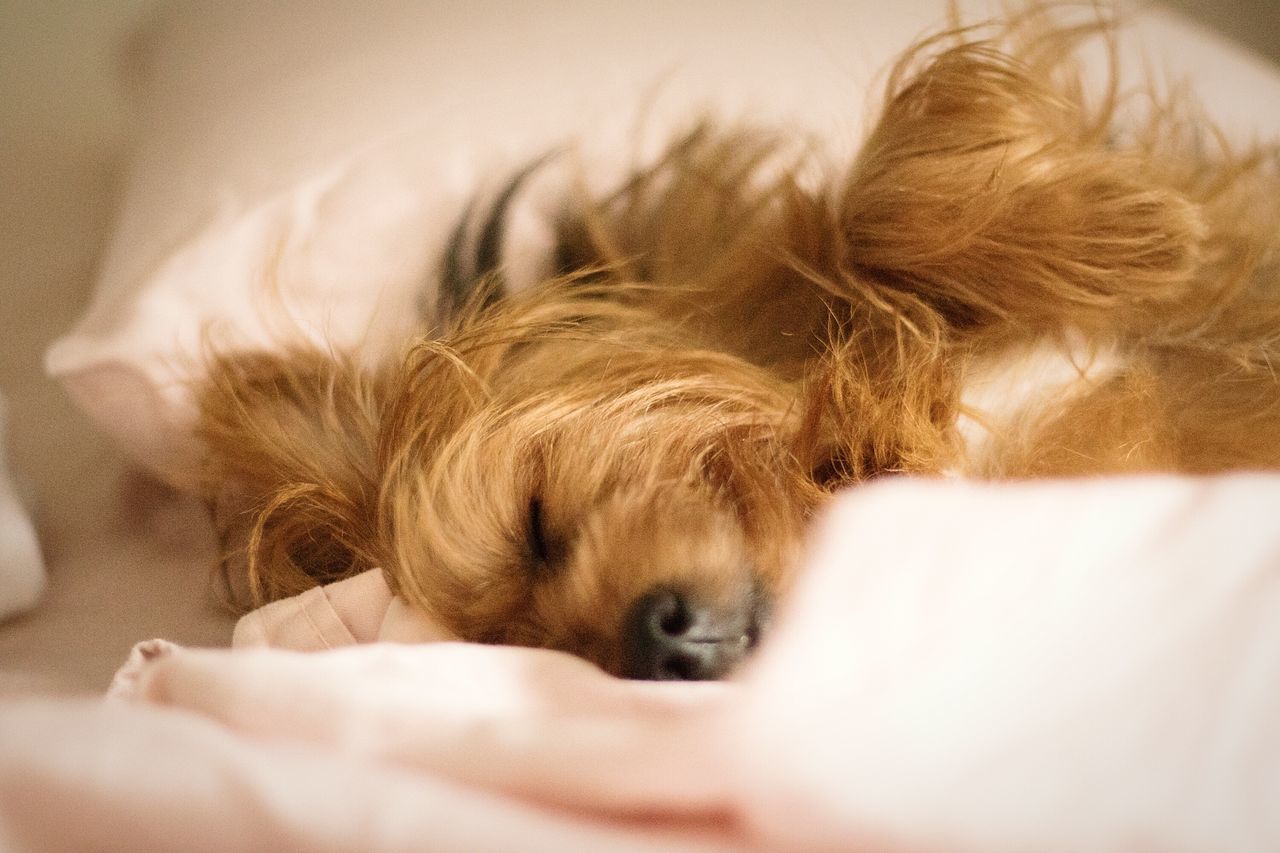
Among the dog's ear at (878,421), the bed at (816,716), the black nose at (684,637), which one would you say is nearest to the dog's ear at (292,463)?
the bed at (816,716)

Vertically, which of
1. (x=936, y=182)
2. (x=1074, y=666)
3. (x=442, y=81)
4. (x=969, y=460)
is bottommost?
(x=969, y=460)

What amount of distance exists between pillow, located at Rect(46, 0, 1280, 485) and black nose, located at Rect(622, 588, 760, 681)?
18.9 inches

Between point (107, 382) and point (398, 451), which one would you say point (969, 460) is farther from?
point (107, 382)

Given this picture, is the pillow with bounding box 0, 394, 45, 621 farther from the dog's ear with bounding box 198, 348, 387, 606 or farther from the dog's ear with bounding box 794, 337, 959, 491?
the dog's ear with bounding box 794, 337, 959, 491

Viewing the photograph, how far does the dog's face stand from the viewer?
0.79m

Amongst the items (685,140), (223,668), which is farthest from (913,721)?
(685,140)

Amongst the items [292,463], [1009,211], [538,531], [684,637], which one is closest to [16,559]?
[292,463]

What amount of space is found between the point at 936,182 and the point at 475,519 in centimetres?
54

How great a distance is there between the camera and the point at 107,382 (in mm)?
1006

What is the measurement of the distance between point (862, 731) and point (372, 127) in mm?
976

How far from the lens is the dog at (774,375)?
0.85 metres

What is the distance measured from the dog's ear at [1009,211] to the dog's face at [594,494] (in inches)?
7.8

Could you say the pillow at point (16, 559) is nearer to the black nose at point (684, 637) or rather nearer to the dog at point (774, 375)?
the dog at point (774, 375)

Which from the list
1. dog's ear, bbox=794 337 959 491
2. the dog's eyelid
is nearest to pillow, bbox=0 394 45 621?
the dog's eyelid
